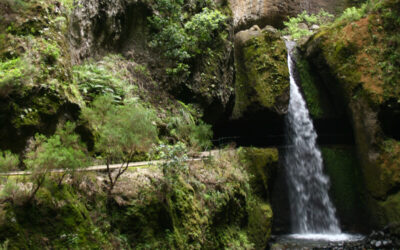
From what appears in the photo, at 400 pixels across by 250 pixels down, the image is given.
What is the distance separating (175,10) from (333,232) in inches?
423

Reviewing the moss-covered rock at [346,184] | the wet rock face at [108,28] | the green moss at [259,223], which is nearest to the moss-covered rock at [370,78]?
the moss-covered rock at [346,184]

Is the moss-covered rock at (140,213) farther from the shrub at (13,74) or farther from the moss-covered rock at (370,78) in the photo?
the moss-covered rock at (370,78)

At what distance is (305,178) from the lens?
13812 millimetres

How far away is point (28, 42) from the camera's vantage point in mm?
6285

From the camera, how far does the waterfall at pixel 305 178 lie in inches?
509

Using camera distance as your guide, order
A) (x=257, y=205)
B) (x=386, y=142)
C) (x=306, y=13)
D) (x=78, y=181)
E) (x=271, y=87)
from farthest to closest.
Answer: (x=306, y=13) < (x=271, y=87) < (x=386, y=142) < (x=257, y=205) < (x=78, y=181)

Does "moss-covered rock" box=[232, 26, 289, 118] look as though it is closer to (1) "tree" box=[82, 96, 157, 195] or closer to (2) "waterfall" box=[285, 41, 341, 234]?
(2) "waterfall" box=[285, 41, 341, 234]

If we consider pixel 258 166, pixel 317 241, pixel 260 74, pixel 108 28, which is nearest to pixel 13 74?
pixel 108 28

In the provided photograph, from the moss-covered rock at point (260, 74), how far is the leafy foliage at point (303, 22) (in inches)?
201

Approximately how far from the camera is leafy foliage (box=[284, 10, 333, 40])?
2001 cm

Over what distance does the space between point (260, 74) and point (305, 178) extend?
5000 mm

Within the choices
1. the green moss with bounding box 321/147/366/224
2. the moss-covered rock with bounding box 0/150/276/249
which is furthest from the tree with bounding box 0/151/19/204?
the green moss with bounding box 321/147/366/224

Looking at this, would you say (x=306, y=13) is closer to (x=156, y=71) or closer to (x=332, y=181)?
(x=332, y=181)

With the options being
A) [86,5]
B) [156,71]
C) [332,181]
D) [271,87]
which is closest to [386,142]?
[332,181]
